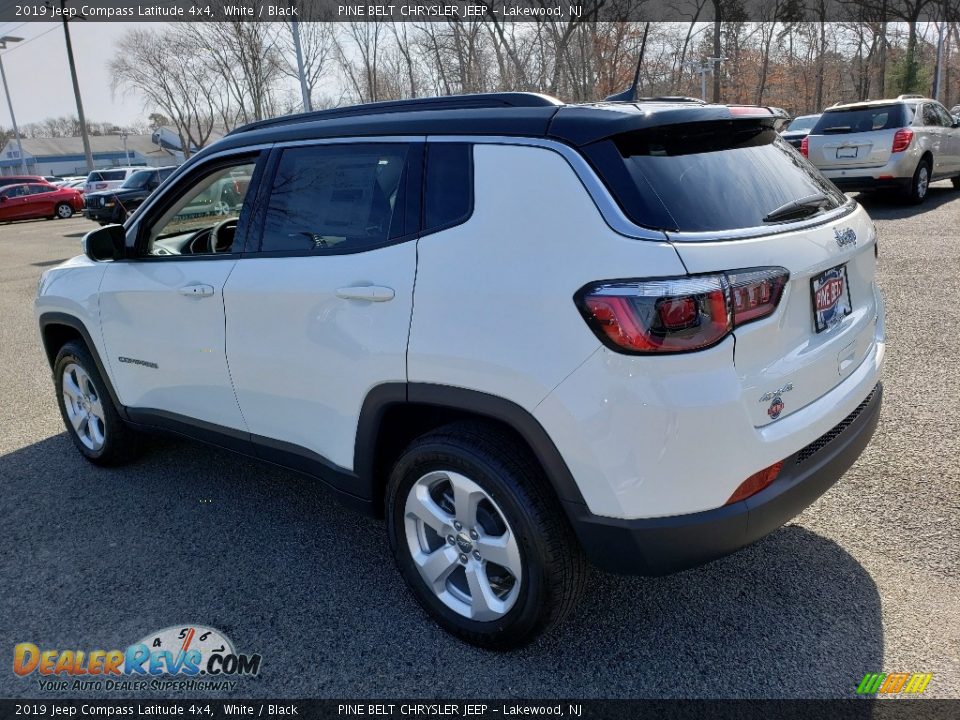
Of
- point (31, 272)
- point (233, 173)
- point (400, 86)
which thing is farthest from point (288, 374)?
point (400, 86)

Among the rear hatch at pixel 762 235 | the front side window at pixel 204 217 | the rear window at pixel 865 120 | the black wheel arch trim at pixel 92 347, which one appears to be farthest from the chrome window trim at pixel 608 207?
the rear window at pixel 865 120

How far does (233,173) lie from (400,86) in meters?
38.9

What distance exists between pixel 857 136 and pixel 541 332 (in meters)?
11.8

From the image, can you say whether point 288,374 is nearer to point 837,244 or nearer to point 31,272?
point 837,244

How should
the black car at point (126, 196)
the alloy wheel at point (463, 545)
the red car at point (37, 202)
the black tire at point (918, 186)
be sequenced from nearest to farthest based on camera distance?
Answer: the alloy wheel at point (463, 545)
the black tire at point (918, 186)
the black car at point (126, 196)
the red car at point (37, 202)

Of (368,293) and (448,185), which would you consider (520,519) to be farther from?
(448,185)

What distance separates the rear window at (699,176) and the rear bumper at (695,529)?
80 cm

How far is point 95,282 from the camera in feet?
13.4

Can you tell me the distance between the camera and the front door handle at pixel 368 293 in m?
2.62

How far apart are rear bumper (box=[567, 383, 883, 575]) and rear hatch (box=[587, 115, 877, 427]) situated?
0.23 metres

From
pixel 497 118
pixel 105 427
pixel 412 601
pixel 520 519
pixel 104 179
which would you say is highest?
pixel 104 179

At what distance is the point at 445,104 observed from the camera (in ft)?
9.29

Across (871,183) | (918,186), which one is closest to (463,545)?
(871,183)

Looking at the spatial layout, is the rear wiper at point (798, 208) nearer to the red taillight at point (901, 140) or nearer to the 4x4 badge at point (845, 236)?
the 4x4 badge at point (845, 236)
